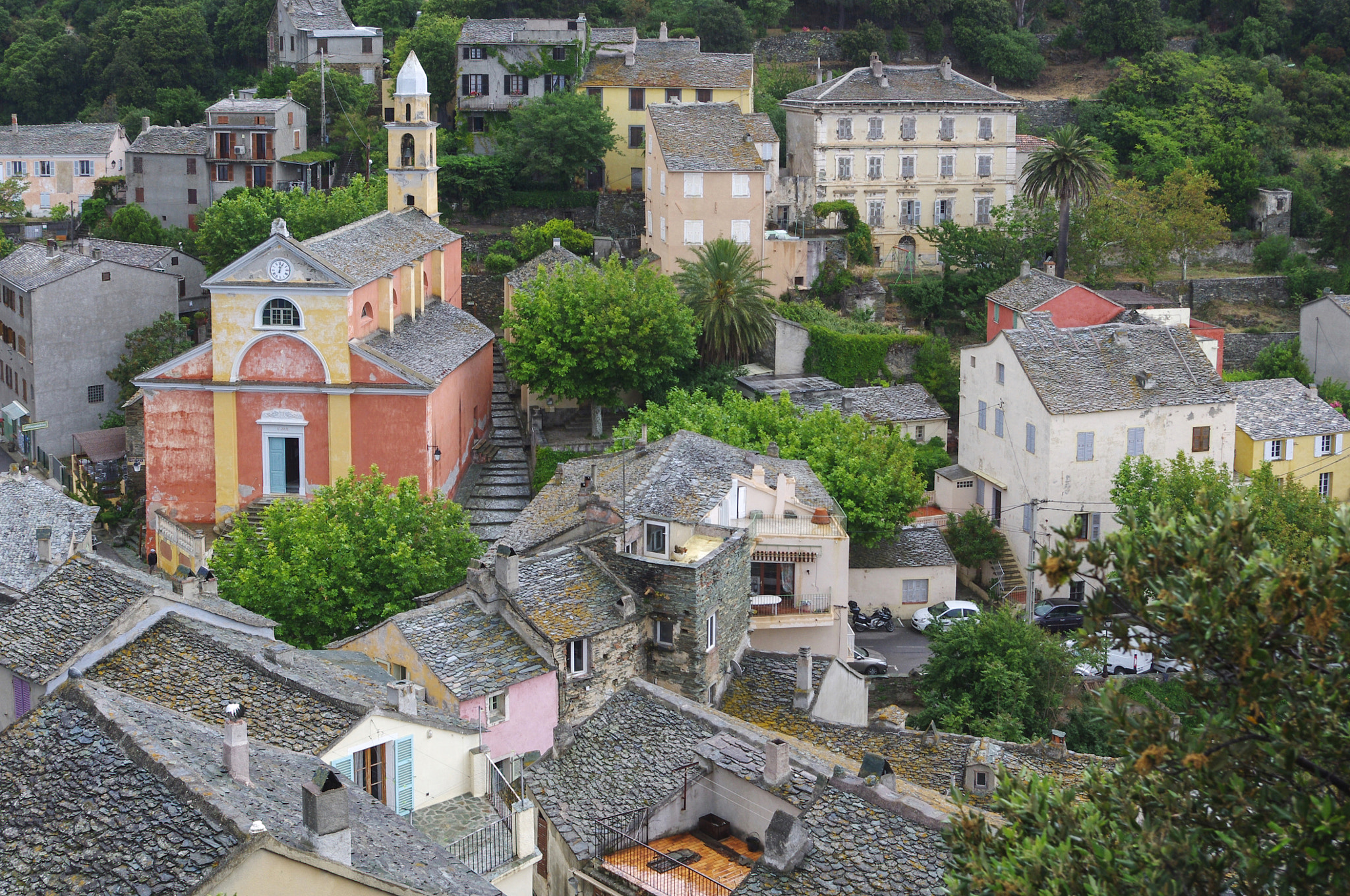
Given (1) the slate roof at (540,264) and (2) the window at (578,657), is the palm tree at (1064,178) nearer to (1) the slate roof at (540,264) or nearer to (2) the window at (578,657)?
(1) the slate roof at (540,264)

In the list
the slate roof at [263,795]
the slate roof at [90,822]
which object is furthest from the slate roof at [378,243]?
the slate roof at [90,822]

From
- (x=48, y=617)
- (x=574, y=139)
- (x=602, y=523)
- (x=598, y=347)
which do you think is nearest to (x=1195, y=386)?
(x=598, y=347)

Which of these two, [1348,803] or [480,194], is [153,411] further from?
[1348,803]

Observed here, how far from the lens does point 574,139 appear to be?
75938mm

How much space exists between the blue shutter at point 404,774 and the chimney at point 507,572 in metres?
7.28

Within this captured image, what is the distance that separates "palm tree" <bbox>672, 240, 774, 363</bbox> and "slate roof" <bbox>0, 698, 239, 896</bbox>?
41508 millimetres

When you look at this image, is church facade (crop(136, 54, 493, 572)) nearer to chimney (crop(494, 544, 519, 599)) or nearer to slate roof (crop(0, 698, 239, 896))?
chimney (crop(494, 544, 519, 599))

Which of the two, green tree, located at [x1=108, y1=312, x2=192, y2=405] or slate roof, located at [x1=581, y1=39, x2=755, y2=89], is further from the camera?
slate roof, located at [x1=581, y1=39, x2=755, y2=89]

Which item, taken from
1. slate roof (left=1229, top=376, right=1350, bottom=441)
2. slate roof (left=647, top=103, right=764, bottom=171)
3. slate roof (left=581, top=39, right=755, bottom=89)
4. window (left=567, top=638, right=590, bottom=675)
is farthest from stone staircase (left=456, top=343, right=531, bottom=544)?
slate roof (left=1229, top=376, right=1350, bottom=441)

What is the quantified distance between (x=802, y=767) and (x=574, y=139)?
175 feet

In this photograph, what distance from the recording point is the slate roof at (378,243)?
171ft

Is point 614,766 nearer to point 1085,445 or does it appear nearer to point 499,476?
point 499,476

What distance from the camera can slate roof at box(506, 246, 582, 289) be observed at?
63972 millimetres

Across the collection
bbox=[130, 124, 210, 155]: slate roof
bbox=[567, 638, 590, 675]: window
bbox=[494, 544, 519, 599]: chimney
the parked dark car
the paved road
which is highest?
bbox=[130, 124, 210, 155]: slate roof
